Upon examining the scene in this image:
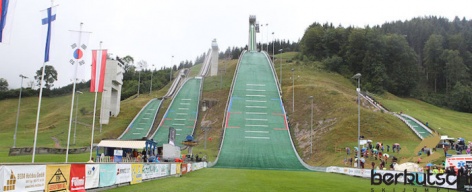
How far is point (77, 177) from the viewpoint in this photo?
13.2m

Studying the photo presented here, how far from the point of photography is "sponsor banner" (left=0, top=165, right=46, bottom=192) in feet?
32.1

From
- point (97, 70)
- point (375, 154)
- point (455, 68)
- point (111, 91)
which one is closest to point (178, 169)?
point (97, 70)

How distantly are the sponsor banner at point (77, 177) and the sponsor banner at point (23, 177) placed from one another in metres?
1.51

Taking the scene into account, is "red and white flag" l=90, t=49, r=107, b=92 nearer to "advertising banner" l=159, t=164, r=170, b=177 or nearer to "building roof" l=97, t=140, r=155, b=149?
"advertising banner" l=159, t=164, r=170, b=177

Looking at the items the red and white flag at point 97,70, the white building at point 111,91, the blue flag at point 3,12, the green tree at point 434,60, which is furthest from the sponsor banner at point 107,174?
the green tree at point 434,60

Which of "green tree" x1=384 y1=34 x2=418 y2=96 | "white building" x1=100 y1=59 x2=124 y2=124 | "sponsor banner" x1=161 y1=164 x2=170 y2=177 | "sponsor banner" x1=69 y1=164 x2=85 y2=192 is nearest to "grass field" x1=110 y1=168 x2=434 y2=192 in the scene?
"sponsor banner" x1=161 y1=164 x2=170 y2=177

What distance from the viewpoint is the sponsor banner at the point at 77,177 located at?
12891mm

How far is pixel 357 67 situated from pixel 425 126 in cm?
5362

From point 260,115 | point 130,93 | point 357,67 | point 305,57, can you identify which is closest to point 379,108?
point 260,115

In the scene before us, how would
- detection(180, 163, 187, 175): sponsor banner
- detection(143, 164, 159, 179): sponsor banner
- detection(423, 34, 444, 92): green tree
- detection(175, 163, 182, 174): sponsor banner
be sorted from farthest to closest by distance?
detection(423, 34, 444, 92): green tree < detection(180, 163, 187, 175): sponsor banner < detection(175, 163, 182, 174): sponsor banner < detection(143, 164, 159, 179): sponsor banner

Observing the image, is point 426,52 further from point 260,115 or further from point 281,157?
point 281,157

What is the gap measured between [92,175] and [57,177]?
221 centimetres

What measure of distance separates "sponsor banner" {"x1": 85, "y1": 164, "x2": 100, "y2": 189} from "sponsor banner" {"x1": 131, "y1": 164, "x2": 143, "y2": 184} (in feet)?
13.5

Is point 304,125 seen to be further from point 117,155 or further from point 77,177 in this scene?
point 77,177
